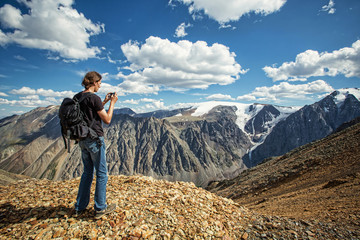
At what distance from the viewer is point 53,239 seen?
4578mm

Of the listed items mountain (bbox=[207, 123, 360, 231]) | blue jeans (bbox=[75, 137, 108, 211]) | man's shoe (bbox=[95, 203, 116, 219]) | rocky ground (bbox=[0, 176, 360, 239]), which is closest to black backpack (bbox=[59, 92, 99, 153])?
blue jeans (bbox=[75, 137, 108, 211])

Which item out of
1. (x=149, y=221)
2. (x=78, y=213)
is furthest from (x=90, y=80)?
(x=149, y=221)

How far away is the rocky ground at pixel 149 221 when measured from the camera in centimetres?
493

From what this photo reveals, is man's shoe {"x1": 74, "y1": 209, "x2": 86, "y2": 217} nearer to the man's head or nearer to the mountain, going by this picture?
the man's head

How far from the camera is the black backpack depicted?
16.1 feet

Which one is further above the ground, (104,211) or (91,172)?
(91,172)

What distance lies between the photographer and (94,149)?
5.25 metres

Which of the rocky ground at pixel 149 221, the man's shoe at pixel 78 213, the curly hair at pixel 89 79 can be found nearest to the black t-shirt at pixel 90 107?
the curly hair at pixel 89 79

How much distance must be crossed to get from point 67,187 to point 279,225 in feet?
29.7

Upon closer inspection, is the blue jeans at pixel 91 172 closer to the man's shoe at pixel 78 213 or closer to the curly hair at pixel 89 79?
the man's shoe at pixel 78 213

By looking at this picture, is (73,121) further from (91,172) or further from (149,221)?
(149,221)

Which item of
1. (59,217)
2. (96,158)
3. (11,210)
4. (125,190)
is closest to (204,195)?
(125,190)

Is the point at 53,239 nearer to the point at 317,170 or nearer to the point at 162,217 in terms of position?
the point at 162,217

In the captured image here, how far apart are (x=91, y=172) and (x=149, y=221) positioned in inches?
93.6
